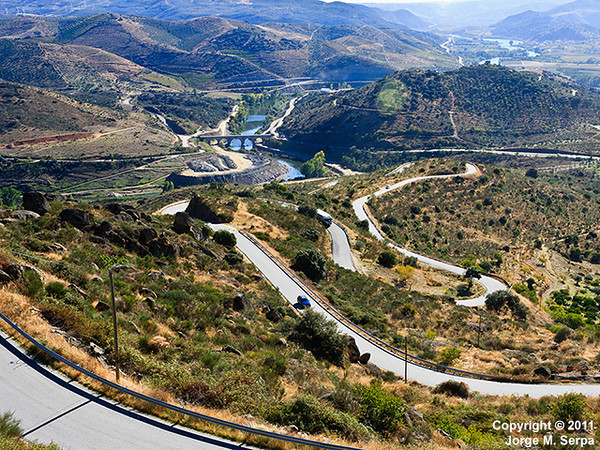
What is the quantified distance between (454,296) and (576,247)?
46311mm

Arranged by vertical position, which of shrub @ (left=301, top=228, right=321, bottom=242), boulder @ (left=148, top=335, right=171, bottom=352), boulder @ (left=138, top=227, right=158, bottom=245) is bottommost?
shrub @ (left=301, top=228, right=321, bottom=242)

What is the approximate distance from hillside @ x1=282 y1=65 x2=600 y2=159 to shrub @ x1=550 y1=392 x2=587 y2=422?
14919cm

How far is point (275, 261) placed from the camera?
3906cm

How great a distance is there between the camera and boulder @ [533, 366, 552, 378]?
21.6 meters

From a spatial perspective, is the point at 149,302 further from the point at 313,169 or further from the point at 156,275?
the point at 313,169

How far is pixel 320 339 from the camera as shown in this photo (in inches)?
866

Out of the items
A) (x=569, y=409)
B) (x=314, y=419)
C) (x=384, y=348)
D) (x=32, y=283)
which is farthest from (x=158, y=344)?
(x=569, y=409)

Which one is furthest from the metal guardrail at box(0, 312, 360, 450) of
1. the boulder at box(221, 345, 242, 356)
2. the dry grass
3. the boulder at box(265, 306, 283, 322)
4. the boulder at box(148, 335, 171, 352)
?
the boulder at box(265, 306, 283, 322)

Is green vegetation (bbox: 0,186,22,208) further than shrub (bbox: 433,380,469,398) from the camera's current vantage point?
Yes

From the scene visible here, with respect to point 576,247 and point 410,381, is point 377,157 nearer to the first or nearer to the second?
point 576,247

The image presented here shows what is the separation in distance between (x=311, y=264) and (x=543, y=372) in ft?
67.7

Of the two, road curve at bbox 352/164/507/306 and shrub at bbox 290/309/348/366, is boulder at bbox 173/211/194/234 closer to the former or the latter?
shrub at bbox 290/309/348/366

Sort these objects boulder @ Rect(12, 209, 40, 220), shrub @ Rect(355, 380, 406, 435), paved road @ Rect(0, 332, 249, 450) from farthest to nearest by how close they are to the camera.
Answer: boulder @ Rect(12, 209, 40, 220)
shrub @ Rect(355, 380, 406, 435)
paved road @ Rect(0, 332, 249, 450)

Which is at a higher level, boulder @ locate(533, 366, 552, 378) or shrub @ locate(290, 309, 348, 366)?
shrub @ locate(290, 309, 348, 366)
